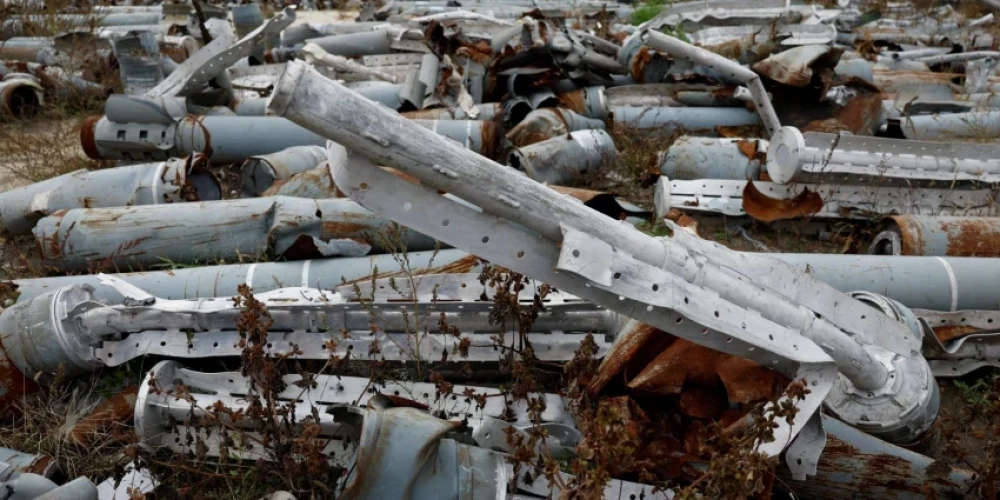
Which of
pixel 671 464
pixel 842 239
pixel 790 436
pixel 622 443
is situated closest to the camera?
pixel 622 443

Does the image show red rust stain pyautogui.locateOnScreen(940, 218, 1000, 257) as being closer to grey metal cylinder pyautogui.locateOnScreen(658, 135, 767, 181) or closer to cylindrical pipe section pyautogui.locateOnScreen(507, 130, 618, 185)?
grey metal cylinder pyautogui.locateOnScreen(658, 135, 767, 181)

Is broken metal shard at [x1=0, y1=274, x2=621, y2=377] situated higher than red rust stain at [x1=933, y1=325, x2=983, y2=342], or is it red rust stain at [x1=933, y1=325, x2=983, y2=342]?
broken metal shard at [x1=0, y1=274, x2=621, y2=377]

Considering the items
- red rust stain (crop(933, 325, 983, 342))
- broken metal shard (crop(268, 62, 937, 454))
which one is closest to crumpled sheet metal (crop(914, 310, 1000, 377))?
red rust stain (crop(933, 325, 983, 342))

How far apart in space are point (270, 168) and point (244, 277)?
1.28m

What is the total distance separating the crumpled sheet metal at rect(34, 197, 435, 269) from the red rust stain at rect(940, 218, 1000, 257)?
282 cm

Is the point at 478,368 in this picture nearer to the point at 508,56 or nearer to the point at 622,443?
the point at 622,443

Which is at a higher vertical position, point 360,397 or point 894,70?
point 360,397

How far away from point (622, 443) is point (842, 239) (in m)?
2.97

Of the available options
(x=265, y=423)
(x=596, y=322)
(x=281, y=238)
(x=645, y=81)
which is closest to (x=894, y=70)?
(x=645, y=81)

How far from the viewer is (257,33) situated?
17.0 feet

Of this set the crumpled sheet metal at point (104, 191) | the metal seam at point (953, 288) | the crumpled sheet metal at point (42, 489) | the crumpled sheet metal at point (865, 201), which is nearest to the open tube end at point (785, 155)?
the crumpled sheet metal at point (865, 201)

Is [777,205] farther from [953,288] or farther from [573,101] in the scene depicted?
[573,101]

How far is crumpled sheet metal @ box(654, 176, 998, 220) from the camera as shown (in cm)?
424

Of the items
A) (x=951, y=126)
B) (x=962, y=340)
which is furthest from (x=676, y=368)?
(x=951, y=126)
